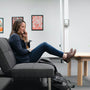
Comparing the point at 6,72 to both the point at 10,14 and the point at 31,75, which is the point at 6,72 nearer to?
the point at 31,75

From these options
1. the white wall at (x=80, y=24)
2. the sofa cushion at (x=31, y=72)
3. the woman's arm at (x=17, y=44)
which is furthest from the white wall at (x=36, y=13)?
the sofa cushion at (x=31, y=72)

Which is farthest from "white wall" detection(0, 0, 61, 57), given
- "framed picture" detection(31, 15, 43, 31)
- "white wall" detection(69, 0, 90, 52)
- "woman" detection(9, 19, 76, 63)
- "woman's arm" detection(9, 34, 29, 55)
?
"woman's arm" detection(9, 34, 29, 55)

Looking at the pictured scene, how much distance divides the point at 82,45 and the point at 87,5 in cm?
158

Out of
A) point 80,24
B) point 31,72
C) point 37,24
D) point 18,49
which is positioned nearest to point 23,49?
point 18,49

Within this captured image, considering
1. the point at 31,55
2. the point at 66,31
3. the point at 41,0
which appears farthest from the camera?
the point at 41,0

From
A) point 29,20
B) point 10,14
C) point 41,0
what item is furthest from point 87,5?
point 10,14

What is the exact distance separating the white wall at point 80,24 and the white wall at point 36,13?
1.82ft

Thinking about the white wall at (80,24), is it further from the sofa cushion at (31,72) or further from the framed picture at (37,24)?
the sofa cushion at (31,72)

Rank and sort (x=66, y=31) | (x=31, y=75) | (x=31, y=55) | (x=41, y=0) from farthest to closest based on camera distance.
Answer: (x=41, y=0) → (x=66, y=31) → (x=31, y=55) → (x=31, y=75)

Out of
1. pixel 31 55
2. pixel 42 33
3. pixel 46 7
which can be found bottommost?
pixel 31 55

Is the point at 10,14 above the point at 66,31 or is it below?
above

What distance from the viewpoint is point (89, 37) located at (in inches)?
270

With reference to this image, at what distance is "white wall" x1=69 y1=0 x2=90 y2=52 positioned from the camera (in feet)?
22.2

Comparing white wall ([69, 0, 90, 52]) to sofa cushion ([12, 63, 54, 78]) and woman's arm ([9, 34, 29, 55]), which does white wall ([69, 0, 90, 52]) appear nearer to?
woman's arm ([9, 34, 29, 55])
